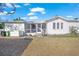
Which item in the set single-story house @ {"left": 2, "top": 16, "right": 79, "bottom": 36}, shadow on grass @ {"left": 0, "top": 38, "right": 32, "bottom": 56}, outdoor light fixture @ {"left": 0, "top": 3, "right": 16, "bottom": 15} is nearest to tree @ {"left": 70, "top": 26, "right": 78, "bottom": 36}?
single-story house @ {"left": 2, "top": 16, "right": 79, "bottom": 36}

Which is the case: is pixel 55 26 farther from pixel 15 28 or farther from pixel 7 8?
pixel 7 8

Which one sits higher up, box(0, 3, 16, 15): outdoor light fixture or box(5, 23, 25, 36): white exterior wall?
box(0, 3, 16, 15): outdoor light fixture

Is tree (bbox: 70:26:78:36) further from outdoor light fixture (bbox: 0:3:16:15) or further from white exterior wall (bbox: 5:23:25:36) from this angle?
outdoor light fixture (bbox: 0:3:16:15)

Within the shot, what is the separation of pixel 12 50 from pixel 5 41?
0.44ft

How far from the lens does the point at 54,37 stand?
17.9 ft

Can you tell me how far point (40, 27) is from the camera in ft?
18.0

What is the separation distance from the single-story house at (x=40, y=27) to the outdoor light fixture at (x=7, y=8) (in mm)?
128

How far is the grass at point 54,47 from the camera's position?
5.41 meters

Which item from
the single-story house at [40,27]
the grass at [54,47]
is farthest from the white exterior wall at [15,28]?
the grass at [54,47]

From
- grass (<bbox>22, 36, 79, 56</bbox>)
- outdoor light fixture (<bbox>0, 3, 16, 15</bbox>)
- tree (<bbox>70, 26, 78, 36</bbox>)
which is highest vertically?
outdoor light fixture (<bbox>0, 3, 16, 15</bbox>)

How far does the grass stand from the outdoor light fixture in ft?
1.45

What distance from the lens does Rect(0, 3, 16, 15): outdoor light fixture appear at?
5383 mm

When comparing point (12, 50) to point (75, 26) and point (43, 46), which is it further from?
point (75, 26)

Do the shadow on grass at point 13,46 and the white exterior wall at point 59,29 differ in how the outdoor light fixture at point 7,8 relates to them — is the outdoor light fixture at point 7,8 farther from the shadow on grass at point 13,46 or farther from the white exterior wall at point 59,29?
the white exterior wall at point 59,29
